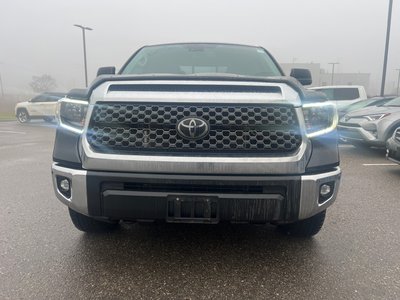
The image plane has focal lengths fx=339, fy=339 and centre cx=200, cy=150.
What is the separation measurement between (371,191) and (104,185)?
3.72 meters

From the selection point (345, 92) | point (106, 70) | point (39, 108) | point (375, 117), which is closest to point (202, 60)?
point (106, 70)

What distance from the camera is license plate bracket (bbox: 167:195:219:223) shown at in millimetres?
2164

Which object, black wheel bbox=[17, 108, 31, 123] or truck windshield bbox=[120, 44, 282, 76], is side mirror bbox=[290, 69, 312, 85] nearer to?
truck windshield bbox=[120, 44, 282, 76]

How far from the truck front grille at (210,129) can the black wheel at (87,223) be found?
801 millimetres

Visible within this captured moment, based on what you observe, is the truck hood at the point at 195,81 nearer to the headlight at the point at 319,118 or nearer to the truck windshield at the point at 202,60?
the headlight at the point at 319,118

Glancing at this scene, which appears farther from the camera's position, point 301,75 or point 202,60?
point 202,60

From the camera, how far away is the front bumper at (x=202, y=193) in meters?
2.16

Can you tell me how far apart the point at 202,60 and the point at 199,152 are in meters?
1.88

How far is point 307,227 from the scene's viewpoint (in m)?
2.79

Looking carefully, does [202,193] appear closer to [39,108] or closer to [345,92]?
[345,92]

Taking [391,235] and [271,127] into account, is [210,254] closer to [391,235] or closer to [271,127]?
[271,127]

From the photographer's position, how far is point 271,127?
223 cm

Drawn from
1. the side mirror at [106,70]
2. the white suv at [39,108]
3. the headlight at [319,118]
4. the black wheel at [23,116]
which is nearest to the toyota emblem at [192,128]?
the headlight at [319,118]

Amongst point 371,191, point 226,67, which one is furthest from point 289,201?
point 371,191
